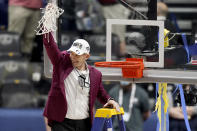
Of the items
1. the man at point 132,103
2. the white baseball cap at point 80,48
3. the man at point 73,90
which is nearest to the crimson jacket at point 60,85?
the man at point 73,90

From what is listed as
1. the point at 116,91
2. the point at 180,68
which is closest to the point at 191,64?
the point at 180,68

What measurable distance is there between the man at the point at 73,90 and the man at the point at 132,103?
8.65 feet

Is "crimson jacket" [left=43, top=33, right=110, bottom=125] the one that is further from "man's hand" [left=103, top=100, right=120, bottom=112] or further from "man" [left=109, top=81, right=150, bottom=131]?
"man" [left=109, top=81, right=150, bottom=131]

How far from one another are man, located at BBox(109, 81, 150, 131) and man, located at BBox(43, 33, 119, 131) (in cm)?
264

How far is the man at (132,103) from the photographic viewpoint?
890 cm

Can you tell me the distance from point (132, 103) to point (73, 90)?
2.85 metres

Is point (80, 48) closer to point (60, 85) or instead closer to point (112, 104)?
point (60, 85)

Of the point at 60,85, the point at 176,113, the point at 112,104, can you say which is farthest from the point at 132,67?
the point at 176,113

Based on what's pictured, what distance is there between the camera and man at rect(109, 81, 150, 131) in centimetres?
890

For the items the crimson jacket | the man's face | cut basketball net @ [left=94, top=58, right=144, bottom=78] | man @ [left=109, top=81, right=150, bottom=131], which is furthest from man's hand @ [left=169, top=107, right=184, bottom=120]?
the man's face

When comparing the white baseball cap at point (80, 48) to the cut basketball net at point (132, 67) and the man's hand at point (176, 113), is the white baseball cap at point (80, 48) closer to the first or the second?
the cut basketball net at point (132, 67)

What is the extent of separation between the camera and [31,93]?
939cm

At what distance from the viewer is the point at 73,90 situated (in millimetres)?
6207

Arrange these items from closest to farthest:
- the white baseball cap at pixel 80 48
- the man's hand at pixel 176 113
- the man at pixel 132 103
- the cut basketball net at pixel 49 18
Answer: the cut basketball net at pixel 49 18 < the white baseball cap at pixel 80 48 < the man's hand at pixel 176 113 < the man at pixel 132 103
